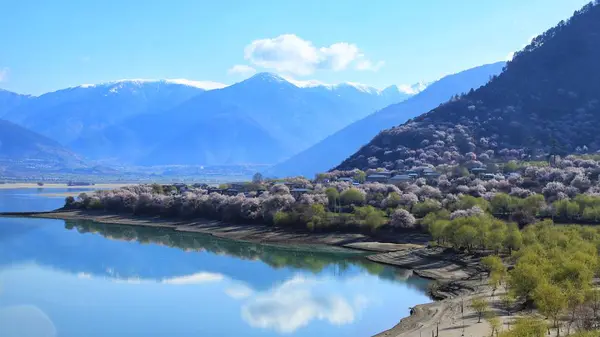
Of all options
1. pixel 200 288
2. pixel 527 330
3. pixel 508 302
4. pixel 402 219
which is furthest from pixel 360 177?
pixel 527 330

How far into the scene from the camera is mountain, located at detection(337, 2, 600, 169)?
119m

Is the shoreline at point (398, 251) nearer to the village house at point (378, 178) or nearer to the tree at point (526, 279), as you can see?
the tree at point (526, 279)

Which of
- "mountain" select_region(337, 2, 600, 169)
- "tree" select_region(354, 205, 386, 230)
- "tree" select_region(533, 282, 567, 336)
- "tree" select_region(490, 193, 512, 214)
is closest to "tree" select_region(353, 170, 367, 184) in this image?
"mountain" select_region(337, 2, 600, 169)

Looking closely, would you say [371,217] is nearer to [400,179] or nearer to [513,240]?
[513,240]

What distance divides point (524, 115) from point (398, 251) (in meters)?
85.9

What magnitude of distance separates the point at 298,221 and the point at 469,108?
78592mm

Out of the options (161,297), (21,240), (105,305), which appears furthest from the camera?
(21,240)

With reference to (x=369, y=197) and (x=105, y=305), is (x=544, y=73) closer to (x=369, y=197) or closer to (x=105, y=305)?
(x=369, y=197)

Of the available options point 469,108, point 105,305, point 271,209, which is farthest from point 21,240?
point 469,108

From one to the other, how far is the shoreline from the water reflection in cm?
182

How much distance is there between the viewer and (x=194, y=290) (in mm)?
44094

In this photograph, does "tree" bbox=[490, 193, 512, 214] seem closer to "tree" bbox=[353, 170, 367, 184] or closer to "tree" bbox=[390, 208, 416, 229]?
"tree" bbox=[390, 208, 416, 229]

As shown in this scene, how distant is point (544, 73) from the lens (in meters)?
142

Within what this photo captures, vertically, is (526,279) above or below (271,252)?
above
